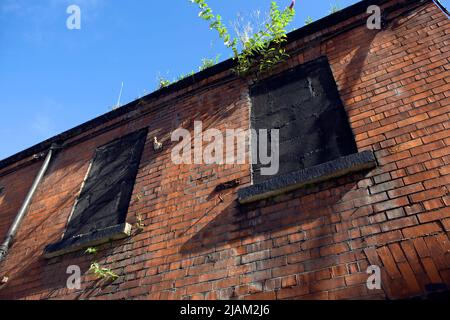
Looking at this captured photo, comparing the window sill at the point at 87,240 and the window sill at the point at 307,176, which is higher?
the window sill at the point at 307,176

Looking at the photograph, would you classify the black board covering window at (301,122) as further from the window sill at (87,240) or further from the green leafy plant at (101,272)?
the green leafy plant at (101,272)

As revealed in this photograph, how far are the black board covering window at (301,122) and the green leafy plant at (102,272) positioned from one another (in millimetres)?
1644

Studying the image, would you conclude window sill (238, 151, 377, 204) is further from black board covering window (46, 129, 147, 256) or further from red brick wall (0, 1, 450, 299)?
black board covering window (46, 129, 147, 256)

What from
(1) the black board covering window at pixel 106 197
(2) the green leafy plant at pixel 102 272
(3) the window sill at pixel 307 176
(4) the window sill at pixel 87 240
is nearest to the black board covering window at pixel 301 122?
(3) the window sill at pixel 307 176

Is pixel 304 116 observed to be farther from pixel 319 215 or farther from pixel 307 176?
pixel 319 215

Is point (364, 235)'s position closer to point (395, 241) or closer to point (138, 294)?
point (395, 241)

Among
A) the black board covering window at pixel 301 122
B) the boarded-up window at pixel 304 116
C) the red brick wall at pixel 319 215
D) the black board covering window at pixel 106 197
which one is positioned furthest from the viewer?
the black board covering window at pixel 106 197

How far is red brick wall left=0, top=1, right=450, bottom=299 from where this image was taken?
2.54 meters

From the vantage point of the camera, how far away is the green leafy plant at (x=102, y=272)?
11.7ft

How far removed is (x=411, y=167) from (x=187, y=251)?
7.29 ft
